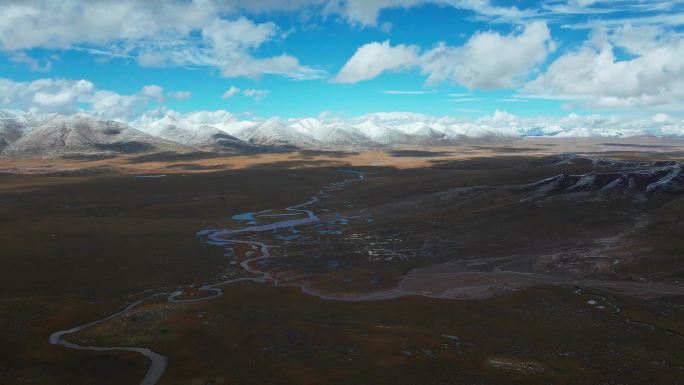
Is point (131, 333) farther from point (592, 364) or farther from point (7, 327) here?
point (592, 364)

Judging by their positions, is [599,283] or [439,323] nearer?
[439,323]

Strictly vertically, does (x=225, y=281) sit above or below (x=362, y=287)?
above

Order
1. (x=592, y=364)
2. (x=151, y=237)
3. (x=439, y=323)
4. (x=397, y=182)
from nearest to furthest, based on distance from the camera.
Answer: (x=592, y=364) → (x=439, y=323) → (x=151, y=237) → (x=397, y=182)

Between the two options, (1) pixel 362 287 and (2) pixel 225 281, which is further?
(2) pixel 225 281

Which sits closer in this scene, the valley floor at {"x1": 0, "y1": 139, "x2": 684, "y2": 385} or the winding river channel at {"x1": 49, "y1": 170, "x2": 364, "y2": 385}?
the valley floor at {"x1": 0, "y1": 139, "x2": 684, "y2": 385}

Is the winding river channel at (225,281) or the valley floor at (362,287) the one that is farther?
the winding river channel at (225,281)

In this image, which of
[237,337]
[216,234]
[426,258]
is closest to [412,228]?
[426,258]

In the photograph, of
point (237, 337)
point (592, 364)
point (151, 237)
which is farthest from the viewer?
point (151, 237)
